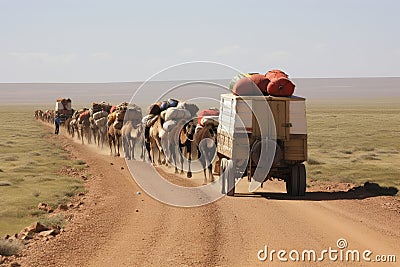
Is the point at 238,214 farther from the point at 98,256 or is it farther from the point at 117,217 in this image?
the point at 98,256

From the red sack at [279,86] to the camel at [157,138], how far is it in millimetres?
6708

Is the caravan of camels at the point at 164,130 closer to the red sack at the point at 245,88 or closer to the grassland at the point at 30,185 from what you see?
the red sack at the point at 245,88

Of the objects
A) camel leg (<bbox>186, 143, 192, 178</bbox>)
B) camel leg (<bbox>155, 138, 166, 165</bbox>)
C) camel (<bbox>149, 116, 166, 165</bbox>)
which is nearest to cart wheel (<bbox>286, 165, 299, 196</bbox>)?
camel leg (<bbox>186, 143, 192, 178</bbox>)

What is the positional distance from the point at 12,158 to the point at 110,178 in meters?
9.75

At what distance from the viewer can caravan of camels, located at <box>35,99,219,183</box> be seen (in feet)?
60.2

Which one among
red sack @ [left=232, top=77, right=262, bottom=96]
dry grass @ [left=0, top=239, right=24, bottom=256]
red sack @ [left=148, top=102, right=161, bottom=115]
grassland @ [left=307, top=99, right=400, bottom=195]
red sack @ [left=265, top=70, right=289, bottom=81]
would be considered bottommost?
grassland @ [left=307, top=99, right=400, bottom=195]

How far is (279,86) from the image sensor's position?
1536 centimetres

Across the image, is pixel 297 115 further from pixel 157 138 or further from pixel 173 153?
pixel 157 138

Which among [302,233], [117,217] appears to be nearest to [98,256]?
[117,217]

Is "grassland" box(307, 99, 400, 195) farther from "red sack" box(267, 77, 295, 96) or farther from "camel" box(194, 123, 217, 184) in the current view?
"red sack" box(267, 77, 295, 96)

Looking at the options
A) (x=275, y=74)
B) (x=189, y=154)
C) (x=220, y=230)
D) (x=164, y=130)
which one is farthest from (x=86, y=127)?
(x=220, y=230)

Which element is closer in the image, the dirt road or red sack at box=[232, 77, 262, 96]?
the dirt road

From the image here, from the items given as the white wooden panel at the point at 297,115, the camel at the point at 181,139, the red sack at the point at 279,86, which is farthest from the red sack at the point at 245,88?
the camel at the point at 181,139

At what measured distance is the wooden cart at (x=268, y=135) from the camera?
1531 cm
